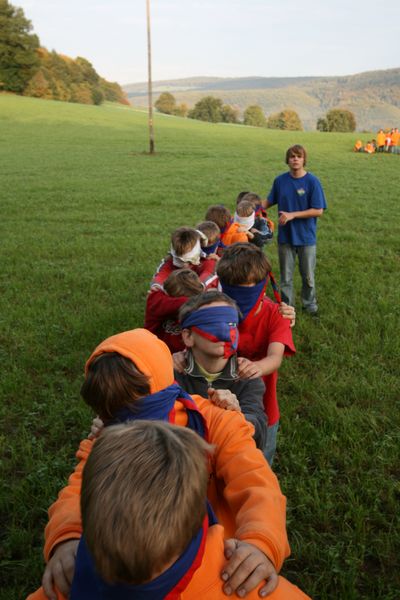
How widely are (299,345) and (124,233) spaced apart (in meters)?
6.88

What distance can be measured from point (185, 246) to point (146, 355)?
243 centimetres

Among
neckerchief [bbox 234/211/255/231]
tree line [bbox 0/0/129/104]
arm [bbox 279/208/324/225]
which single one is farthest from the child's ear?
tree line [bbox 0/0/129/104]

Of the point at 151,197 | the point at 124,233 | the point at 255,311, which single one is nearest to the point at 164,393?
the point at 255,311

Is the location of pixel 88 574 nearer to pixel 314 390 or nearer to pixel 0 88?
pixel 314 390

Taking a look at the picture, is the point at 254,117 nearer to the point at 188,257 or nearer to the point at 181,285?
the point at 188,257

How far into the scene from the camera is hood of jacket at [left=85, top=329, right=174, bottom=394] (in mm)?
1737

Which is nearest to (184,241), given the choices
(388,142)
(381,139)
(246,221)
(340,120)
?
(246,221)

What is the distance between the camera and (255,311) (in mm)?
2973

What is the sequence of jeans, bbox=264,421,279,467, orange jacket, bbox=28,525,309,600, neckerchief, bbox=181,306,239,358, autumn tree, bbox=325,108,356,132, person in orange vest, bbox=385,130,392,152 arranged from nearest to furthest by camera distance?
orange jacket, bbox=28,525,309,600 < neckerchief, bbox=181,306,239,358 < jeans, bbox=264,421,279,467 < person in orange vest, bbox=385,130,392,152 < autumn tree, bbox=325,108,356,132

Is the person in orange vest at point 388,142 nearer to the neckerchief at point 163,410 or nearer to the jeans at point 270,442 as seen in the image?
the jeans at point 270,442

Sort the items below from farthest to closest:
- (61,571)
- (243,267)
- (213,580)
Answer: (243,267)
(61,571)
(213,580)

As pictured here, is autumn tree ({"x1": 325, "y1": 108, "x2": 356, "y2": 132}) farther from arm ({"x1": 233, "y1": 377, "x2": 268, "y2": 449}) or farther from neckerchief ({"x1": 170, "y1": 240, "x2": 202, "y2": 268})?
arm ({"x1": 233, "y1": 377, "x2": 268, "y2": 449})

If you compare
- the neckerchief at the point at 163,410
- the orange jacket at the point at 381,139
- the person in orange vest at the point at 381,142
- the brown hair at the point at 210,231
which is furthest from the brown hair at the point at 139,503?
the orange jacket at the point at 381,139

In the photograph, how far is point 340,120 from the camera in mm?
85375
